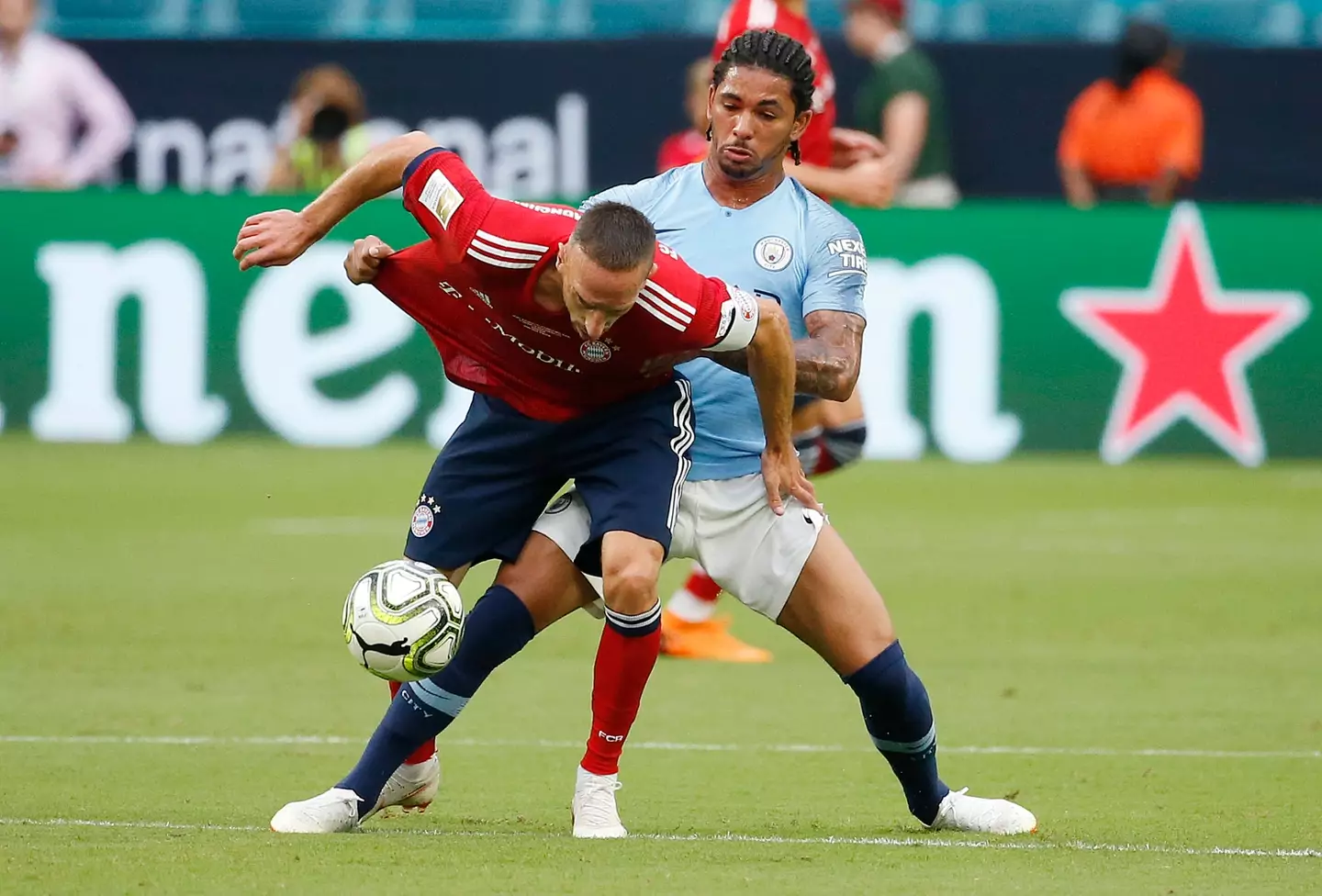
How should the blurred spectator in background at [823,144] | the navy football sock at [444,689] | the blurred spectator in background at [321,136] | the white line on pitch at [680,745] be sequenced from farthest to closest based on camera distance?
the blurred spectator in background at [321,136] < the blurred spectator in background at [823,144] < the white line on pitch at [680,745] < the navy football sock at [444,689]

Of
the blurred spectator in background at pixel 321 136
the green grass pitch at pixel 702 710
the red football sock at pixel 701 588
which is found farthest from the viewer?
the blurred spectator in background at pixel 321 136

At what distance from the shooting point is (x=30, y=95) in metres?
16.0

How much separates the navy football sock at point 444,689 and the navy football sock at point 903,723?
34.5 inches

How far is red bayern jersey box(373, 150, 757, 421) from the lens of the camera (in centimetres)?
545

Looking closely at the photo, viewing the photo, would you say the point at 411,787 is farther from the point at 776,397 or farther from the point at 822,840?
the point at 776,397

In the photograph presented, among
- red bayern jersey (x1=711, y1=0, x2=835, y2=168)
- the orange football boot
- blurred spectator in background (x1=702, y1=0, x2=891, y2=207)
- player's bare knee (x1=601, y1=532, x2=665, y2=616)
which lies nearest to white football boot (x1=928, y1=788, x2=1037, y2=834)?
player's bare knee (x1=601, y1=532, x2=665, y2=616)

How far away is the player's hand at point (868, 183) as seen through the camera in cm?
783

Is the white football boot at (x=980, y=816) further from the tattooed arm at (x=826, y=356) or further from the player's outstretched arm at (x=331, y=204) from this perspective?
the player's outstretched arm at (x=331, y=204)

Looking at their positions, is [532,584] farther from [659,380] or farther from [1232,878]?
[1232,878]

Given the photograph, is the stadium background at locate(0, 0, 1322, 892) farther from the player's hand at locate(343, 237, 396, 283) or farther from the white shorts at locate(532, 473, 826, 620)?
the player's hand at locate(343, 237, 396, 283)

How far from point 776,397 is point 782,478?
0.25 m

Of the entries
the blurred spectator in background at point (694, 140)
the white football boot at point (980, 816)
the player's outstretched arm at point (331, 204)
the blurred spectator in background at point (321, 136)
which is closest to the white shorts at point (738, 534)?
the white football boot at point (980, 816)

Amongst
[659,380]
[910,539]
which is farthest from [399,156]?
[910,539]

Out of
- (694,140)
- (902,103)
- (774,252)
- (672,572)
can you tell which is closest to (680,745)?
(774,252)
